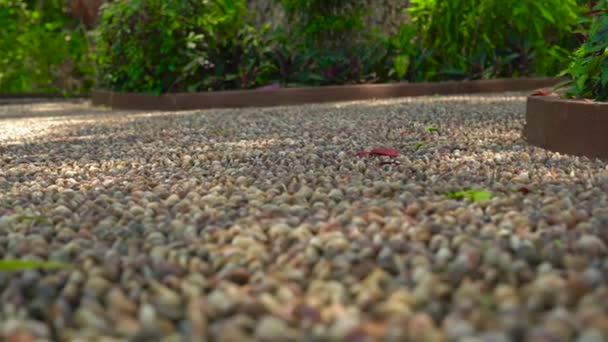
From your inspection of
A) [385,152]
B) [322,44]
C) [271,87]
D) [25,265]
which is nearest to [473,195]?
[385,152]

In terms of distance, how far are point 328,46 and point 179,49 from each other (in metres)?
2.06

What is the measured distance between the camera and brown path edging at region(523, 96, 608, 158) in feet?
9.00

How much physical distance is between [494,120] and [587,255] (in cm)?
287

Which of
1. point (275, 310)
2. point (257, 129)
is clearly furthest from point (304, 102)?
point (275, 310)

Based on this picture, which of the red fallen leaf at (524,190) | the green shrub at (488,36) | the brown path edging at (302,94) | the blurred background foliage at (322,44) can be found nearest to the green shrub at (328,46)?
the blurred background foliage at (322,44)

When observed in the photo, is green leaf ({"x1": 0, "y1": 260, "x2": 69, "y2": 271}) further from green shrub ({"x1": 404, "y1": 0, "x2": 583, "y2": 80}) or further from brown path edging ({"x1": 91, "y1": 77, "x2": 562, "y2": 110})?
green shrub ({"x1": 404, "y1": 0, "x2": 583, "y2": 80})

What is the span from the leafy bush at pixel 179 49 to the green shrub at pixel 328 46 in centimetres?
33

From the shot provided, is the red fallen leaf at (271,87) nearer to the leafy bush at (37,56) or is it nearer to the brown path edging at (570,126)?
the brown path edging at (570,126)

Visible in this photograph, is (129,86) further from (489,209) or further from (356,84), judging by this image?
(489,209)

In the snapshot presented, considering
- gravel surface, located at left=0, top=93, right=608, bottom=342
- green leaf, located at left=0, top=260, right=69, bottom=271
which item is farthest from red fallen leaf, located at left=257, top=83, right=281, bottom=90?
green leaf, located at left=0, top=260, right=69, bottom=271

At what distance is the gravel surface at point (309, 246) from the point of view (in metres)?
1.19

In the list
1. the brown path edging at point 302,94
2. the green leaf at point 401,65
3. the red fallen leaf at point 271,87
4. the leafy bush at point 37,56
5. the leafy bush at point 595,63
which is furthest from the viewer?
the leafy bush at point 37,56

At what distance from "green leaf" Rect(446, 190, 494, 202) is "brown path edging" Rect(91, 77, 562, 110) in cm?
448

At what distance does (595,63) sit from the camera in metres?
2.91
